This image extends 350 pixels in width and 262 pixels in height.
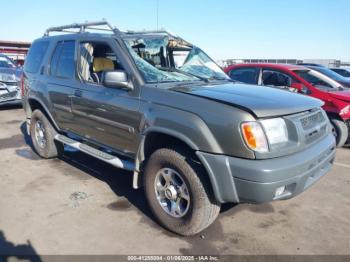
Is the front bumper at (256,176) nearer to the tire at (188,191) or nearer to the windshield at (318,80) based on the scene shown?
the tire at (188,191)

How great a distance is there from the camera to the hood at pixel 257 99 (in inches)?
113

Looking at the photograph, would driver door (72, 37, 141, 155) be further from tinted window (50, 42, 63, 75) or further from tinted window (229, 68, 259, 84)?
tinted window (229, 68, 259, 84)

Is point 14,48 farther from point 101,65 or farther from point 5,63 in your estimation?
point 101,65

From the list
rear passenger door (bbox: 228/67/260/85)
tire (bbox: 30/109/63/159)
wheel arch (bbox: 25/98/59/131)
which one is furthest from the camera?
rear passenger door (bbox: 228/67/260/85)

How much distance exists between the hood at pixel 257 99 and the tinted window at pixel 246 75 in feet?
13.1

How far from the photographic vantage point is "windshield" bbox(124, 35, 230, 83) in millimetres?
3768

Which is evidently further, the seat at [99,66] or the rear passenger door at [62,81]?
the rear passenger door at [62,81]

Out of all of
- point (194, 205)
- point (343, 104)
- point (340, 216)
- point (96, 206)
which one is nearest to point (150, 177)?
point (194, 205)

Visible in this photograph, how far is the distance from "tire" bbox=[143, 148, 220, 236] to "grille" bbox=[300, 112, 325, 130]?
109cm

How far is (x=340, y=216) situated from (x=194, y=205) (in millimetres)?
1927

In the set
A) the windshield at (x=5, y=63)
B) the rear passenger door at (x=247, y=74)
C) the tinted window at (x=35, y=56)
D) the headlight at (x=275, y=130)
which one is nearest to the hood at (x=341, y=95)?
the rear passenger door at (x=247, y=74)

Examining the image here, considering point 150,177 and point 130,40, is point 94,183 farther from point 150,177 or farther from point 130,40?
point 130,40

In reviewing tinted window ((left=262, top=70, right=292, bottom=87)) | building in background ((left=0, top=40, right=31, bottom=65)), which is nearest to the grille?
tinted window ((left=262, top=70, right=292, bottom=87))

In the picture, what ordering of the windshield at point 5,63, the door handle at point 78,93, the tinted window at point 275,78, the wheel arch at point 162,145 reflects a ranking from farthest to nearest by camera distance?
the windshield at point 5,63 → the tinted window at point 275,78 → the door handle at point 78,93 → the wheel arch at point 162,145
